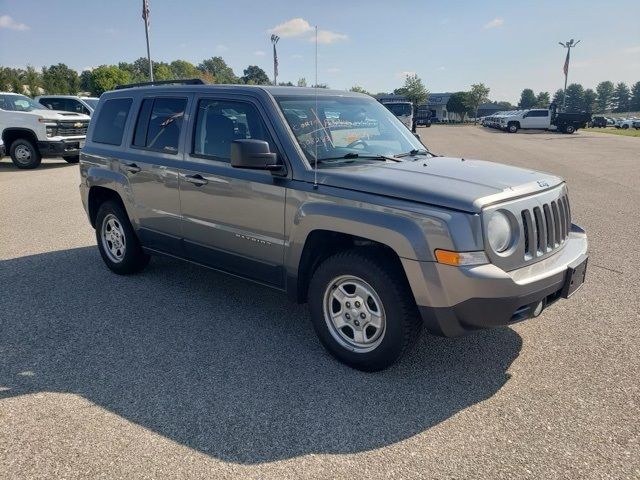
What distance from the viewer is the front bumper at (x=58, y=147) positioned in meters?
15.2

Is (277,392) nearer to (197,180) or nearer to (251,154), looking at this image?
(251,154)

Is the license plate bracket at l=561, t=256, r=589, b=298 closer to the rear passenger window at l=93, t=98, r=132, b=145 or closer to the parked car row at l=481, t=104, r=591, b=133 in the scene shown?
the rear passenger window at l=93, t=98, r=132, b=145

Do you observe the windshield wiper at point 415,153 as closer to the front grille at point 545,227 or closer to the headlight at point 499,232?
the front grille at point 545,227

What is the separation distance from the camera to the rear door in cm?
469

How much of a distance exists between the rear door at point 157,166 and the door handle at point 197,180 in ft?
0.61

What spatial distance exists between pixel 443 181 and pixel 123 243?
3658 mm

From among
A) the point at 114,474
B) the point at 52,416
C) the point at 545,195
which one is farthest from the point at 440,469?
the point at 52,416

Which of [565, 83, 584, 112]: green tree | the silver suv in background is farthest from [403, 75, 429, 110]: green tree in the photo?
[565, 83, 584, 112]: green tree

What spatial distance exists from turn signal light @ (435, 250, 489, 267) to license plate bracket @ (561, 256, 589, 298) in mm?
792

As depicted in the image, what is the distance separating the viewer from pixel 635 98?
171 m

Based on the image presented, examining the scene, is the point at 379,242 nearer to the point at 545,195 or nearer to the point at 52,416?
the point at 545,195

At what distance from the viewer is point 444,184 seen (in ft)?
10.9

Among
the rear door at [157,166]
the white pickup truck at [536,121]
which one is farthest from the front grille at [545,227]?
the white pickup truck at [536,121]

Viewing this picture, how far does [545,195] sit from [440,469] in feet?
6.43
